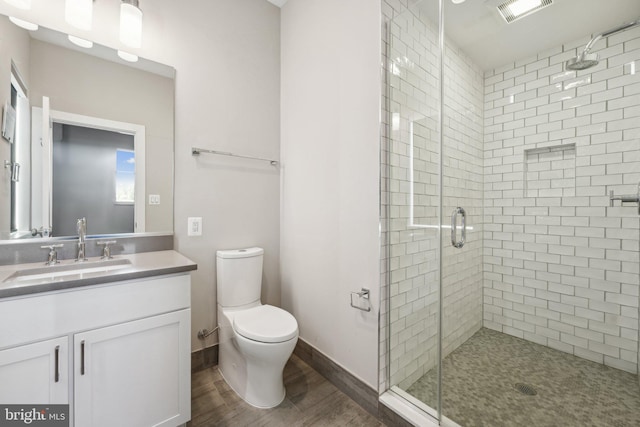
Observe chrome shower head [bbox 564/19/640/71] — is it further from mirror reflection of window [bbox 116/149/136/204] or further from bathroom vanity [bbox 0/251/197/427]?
mirror reflection of window [bbox 116/149/136/204]

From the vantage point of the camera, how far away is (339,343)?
70.6 inches

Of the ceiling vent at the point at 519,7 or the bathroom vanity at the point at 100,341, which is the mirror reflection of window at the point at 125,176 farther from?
the ceiling vent at the point at 519,7

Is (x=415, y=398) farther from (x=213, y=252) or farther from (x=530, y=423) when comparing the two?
(x=213, y=252)

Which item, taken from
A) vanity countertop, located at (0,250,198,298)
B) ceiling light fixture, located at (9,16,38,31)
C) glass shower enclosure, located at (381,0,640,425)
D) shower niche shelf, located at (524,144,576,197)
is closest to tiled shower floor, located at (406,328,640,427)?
glass shower enclosure, located at (381,0,640,425)

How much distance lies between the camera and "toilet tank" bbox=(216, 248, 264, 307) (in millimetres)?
1896

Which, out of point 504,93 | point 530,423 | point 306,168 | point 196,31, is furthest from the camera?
point 504,93

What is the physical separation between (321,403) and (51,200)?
196 centimetres

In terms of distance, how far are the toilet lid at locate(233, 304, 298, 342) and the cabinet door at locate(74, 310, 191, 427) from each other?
32 cm

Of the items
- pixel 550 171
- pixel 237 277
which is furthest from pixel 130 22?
pixel 550 171

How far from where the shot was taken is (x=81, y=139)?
1.55 metres

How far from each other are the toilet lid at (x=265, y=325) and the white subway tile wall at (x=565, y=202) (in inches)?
71.4

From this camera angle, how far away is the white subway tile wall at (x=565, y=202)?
5.45ft

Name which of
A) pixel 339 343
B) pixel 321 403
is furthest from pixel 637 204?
pixel 321 403

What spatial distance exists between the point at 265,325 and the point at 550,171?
7.81 ft
